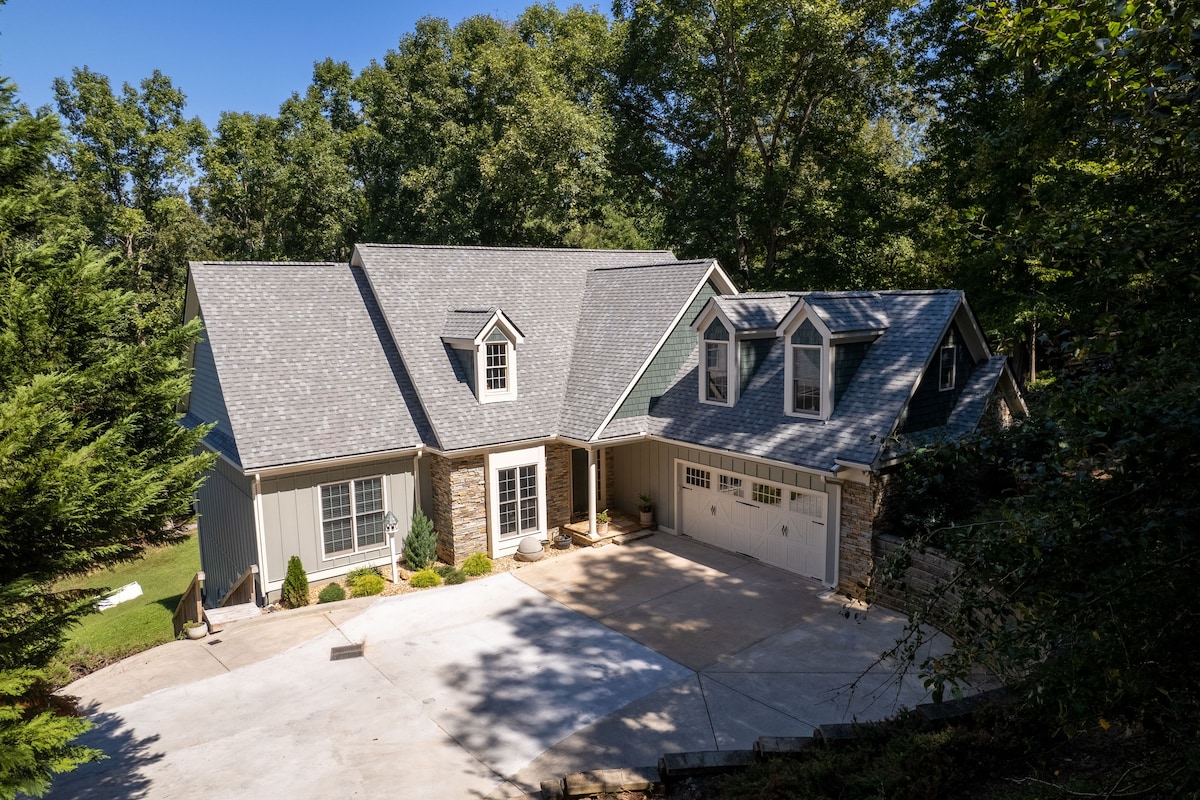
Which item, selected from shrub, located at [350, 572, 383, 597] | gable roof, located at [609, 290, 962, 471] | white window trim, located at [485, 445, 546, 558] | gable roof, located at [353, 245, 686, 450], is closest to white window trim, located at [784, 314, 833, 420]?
gable roof, located at [609, 290, 962, 471]

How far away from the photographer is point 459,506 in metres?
17.4

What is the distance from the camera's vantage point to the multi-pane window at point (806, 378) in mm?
16219

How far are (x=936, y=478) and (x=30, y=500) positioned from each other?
703 centimetres

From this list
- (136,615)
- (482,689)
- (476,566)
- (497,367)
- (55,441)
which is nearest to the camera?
(55,441)

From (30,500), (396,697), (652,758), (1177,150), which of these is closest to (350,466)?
(396,697)

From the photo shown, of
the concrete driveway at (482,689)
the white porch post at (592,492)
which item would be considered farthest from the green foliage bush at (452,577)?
the white porch post at (592,492)

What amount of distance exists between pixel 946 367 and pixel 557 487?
31.7ft

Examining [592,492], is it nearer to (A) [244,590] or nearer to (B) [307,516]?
(B) [307,516]

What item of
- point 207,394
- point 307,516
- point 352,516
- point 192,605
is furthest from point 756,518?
point 207,394

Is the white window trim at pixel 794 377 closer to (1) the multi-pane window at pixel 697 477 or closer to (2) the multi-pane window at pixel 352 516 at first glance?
(1) the multi-pane window at pixel 697 477

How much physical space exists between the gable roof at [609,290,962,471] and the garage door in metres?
1.04

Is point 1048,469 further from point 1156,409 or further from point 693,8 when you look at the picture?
point 693,8

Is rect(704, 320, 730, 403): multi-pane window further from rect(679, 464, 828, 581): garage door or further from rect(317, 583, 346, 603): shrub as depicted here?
rect(317, 583, 346, 603): shrub

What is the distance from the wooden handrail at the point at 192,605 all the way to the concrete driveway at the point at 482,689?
3215 mm
